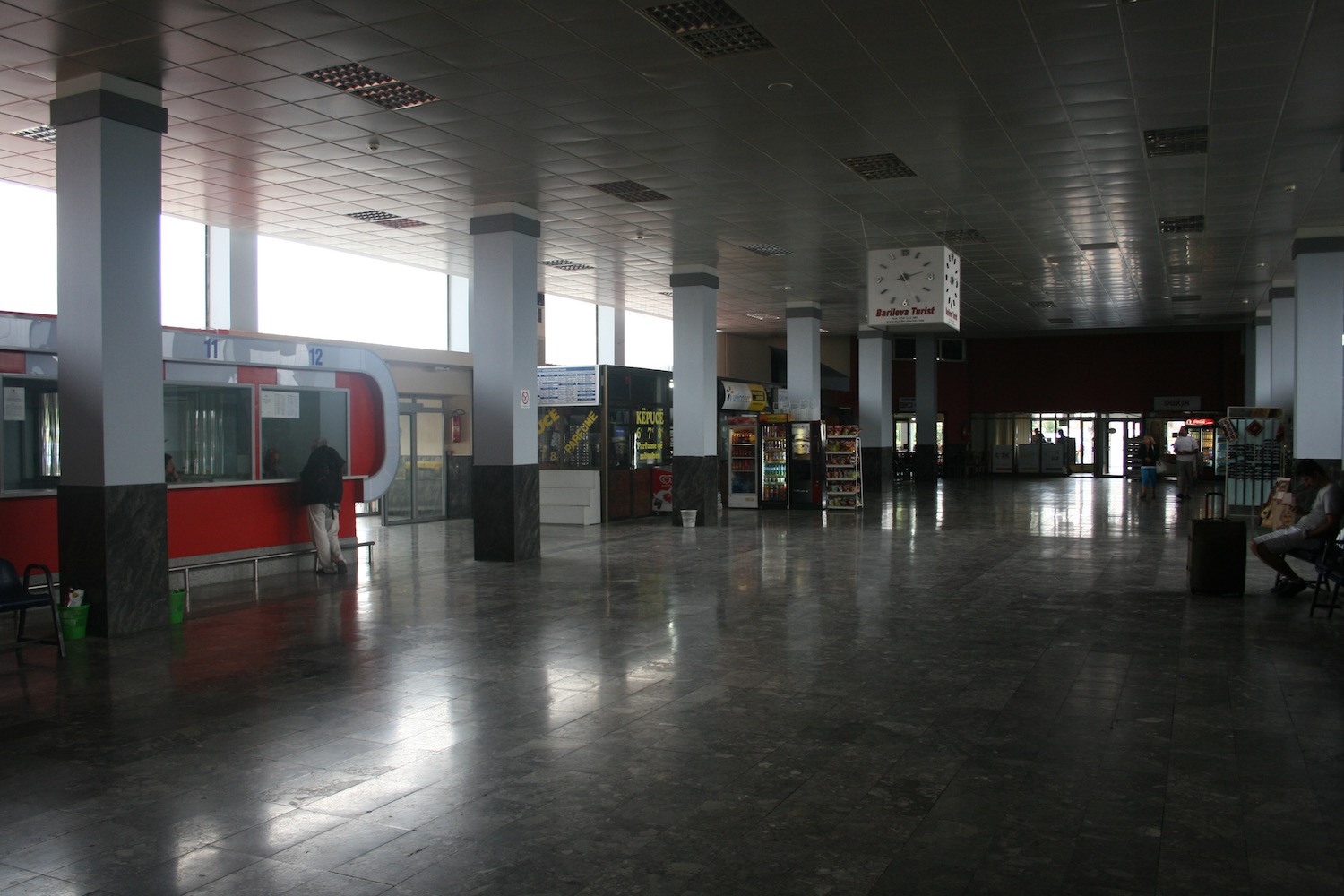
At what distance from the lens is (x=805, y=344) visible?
65.7ft

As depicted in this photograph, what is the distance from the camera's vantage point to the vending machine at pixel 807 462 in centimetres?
1869

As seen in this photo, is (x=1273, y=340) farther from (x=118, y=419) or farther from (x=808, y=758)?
(x=118, y=419)

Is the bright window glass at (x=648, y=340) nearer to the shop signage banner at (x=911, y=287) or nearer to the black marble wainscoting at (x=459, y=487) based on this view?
the black marble wainscoting at (x=459, y=487)

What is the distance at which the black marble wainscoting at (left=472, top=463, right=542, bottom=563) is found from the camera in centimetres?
1130

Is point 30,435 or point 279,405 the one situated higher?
point 279,405

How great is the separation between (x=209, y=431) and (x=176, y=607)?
2826mm

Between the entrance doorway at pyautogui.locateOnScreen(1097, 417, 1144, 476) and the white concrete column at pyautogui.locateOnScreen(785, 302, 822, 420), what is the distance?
1380 cm

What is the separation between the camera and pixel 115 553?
288 inches

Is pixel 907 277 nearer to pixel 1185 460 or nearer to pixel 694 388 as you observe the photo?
pixel 694 388

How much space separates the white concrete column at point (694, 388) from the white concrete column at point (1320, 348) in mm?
8258

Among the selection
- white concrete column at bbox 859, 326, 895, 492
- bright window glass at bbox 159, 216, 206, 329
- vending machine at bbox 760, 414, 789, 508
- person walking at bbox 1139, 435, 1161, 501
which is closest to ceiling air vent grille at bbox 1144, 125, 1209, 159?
vending machine at bbox 760, 414, 789, 508

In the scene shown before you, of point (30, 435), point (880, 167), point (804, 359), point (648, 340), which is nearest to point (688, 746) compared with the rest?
point (30, 435)

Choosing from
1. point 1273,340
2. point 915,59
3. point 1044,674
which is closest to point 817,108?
point 915,59

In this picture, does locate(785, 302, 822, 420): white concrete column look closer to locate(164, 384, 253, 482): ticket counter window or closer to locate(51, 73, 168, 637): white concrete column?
locate(164, 384, 253, 482): ticket counter window
